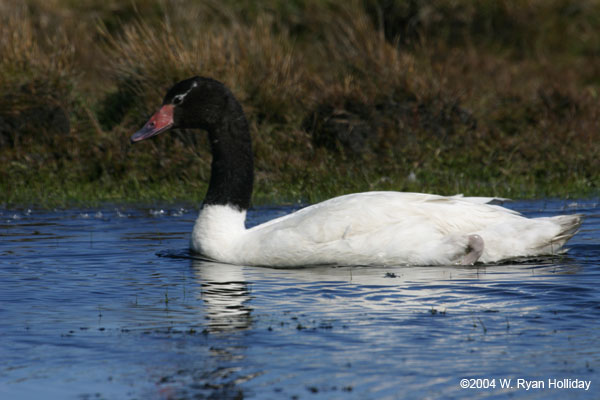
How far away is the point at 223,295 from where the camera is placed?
7.80 m

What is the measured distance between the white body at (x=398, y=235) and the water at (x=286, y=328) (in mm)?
142

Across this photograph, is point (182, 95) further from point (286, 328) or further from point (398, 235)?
point (286, 328)

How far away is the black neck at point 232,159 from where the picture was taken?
966 cm

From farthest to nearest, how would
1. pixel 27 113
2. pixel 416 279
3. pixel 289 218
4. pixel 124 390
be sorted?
pixel 27 113, pixel 289 218, pixel 416 279, pixel 124 390

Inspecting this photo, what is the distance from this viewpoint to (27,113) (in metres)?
15.2

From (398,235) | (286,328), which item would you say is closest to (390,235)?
(398,235)

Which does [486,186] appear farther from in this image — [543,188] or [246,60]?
[246,60]

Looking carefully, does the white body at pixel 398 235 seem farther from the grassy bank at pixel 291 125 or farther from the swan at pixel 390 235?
the grassy bank at pixel 291 125

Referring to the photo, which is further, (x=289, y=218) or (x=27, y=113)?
(x=27, y=113)

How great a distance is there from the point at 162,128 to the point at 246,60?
6.09 metres

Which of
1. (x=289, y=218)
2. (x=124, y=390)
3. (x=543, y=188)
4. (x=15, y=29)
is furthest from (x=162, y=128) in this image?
(x=15, y=29)

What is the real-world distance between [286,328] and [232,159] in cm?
345

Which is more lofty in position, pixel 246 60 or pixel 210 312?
pixel 246 60

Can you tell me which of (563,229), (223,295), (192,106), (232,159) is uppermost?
(192,106)
